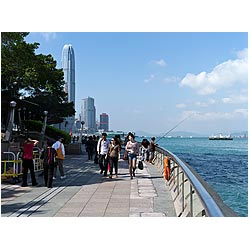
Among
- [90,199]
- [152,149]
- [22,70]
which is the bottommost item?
[90,199]

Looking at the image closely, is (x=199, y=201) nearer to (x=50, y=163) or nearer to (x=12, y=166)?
(x=50, y=163)

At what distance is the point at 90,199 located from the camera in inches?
289

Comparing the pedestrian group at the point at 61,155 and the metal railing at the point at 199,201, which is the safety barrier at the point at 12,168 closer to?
the pedestrian group at the point at 61,155

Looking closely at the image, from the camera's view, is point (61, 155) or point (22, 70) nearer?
point (61, 155)

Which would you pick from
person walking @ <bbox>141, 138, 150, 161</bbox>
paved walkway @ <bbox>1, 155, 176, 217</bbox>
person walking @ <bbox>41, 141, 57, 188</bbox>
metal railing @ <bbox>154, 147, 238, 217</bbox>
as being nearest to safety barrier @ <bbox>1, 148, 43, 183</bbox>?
paved walkway @ <bbox>1, 155, 176, 217</bbox>

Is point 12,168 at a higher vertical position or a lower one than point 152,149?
lower

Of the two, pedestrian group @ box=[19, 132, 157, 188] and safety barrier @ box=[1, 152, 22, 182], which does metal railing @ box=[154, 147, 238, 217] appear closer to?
pedestrian group @ box=[19, 132, 157, 188]

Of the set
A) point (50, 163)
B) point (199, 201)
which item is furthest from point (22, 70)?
point (199, 201)

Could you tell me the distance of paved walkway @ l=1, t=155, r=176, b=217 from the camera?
241 inches

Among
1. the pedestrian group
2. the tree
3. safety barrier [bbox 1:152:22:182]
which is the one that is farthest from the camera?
the tree

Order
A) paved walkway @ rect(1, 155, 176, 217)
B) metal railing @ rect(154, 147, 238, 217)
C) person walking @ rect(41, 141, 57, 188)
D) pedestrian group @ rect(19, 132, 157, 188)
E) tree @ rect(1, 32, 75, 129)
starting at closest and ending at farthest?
metal railing @ rect(154, 147, 238, 217) → paved walkway @ rect(1, 155, 176, 217) → person walking @ rect(41, 141, 57, 188) → pedestrian group @ rect(19, 132, 157, 188) → tree @ rect(1, 32, 75, 129)
